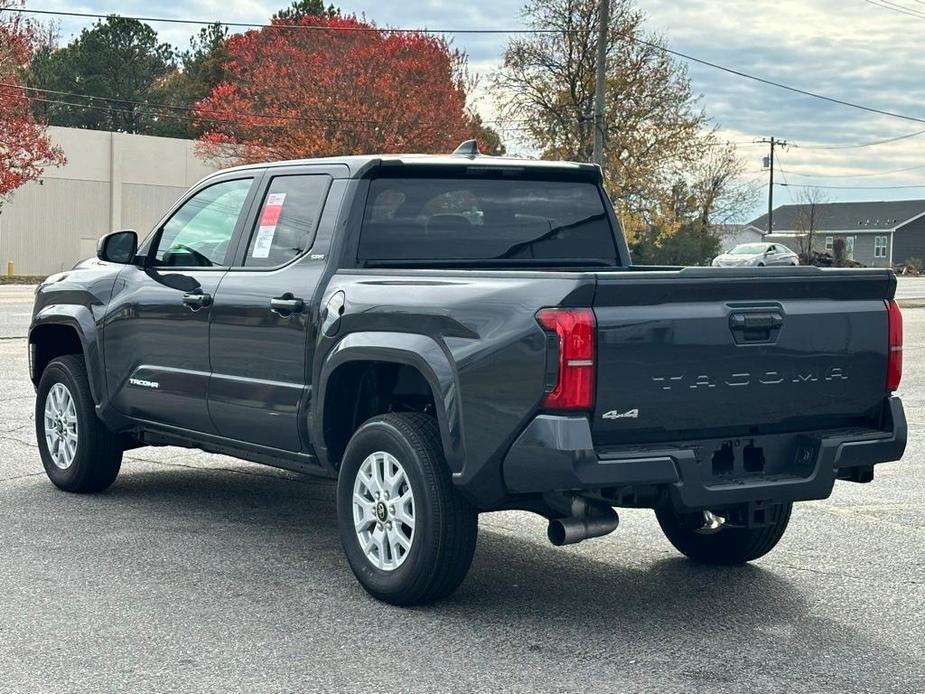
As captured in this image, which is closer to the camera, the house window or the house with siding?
the house with siding

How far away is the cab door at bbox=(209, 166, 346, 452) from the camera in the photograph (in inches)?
246

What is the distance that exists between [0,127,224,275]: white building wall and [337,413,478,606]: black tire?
4694 cm

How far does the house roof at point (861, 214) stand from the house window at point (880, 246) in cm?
80

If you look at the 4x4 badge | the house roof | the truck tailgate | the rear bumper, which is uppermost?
the house roof

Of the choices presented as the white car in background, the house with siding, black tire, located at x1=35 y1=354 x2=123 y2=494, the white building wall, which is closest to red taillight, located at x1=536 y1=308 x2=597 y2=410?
black tire, located at x1=35 y1=354 x2=123 y2=494

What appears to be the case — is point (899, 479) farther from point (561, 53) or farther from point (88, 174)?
point (88, 174)

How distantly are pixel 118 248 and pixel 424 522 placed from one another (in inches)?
123

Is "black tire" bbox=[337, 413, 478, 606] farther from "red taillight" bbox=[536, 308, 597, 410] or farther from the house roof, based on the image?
the house roof

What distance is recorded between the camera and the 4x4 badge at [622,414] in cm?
498

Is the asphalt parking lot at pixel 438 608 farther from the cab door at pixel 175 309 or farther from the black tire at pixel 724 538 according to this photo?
the cab door at pixel 175 309

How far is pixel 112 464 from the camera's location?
7.96m

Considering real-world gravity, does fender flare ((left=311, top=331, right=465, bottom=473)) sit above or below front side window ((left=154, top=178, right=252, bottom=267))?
below

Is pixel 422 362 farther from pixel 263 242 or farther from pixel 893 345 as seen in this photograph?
pixel 893 345

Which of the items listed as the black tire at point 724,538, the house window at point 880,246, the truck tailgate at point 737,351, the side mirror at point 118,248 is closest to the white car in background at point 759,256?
the side mirror at point 118,248
